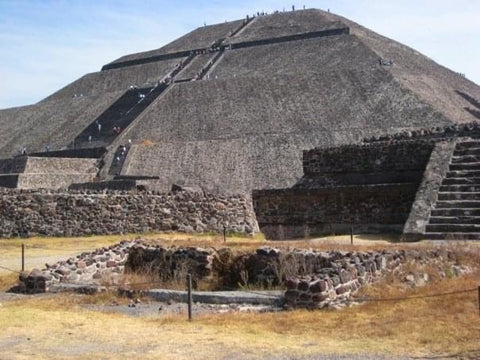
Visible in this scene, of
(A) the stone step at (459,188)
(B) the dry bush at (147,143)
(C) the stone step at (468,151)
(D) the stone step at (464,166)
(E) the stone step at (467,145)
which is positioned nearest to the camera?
(A) the stone step at (459,188)

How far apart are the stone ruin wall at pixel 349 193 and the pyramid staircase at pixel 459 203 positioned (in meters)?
1.69

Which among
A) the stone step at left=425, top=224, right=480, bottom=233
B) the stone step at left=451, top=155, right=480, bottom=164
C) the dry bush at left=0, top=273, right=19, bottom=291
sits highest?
the stone step at left=451, top=155, right=480, bottom=164

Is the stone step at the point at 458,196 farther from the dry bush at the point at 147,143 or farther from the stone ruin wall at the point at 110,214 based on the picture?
the dry bush at the point at 147,143

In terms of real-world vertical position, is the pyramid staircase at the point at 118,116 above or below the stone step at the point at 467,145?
above

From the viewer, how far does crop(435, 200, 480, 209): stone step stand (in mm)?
16766

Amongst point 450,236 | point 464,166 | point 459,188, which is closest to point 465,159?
point 464,166

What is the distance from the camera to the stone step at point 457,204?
16.8 meters

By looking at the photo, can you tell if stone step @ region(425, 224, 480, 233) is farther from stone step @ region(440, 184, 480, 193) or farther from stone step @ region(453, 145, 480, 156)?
stone step @ region(453, 145, 480, 156)

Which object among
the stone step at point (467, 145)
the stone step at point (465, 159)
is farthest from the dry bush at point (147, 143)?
the stone step at point (465, 159)

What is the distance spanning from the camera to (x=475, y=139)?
2080 centimetres

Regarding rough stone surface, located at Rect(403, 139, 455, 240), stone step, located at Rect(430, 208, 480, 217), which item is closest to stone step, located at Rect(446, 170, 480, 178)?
rough stone surface, located at Rect(403, 139, 455, 240)

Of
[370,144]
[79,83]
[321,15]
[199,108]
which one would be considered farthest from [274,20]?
[370,144]

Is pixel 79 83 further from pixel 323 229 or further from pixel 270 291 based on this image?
pixel 270 291

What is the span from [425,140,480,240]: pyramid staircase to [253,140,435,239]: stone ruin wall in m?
1.69
